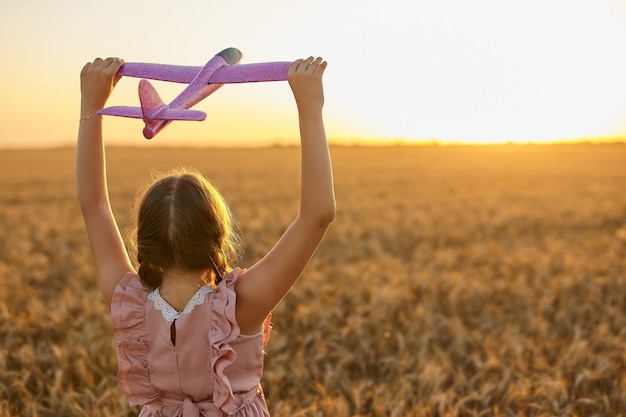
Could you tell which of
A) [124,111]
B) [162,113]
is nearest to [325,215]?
[162,113]

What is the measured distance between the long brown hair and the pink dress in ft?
0.34

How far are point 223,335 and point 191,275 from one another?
0.64 ft

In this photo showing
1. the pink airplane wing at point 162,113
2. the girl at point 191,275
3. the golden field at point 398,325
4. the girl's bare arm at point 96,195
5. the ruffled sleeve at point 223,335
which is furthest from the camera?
the golden field at point 398,325

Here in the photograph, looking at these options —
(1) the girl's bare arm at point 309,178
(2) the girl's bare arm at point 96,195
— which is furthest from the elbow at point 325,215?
(2) the girl's bare arm at point 96,195

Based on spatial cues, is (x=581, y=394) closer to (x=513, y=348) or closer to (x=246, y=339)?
(x=513, y=348)

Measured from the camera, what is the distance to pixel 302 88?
5.02 feet

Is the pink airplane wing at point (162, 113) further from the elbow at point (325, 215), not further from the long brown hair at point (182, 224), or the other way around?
the elbow at point (325, 215)

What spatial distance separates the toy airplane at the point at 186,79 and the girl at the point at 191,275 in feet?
0.24

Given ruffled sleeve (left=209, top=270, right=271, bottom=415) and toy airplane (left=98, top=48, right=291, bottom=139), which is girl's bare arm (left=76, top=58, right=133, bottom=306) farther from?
ruffled sleeve (left=209, top=270, right=271, bottom=415)

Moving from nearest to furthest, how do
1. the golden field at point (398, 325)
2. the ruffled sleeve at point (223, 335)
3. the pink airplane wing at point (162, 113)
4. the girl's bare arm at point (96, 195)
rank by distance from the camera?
the pink airplane wing at point (162, 113), the ruffled sleeve at point (223, 335), the girl's bare arm at point (96, 195), the golden field at point (398, 325)

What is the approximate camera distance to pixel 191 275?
1.74 m

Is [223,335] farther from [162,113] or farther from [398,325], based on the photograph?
[398,325]

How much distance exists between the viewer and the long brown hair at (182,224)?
1.62 m

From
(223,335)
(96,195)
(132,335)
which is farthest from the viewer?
(96,195)
